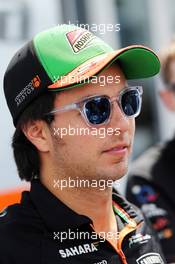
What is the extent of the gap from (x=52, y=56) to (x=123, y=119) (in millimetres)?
319

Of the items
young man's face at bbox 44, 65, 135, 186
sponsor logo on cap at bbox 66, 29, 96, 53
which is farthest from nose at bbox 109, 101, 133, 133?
sponsor logo on cap at bbox 66, 29, 96, 53

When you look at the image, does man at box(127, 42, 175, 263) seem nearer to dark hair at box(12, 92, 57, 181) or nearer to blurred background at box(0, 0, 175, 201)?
blurred background at box(0, 0, 175, 201)

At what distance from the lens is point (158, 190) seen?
123 inches

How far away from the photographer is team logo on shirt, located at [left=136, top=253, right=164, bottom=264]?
2.19 metres

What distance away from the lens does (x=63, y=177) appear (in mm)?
2182

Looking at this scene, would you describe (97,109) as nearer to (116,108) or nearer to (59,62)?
(116,108)

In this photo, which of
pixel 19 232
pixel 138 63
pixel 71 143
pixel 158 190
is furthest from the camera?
pixel 158 190

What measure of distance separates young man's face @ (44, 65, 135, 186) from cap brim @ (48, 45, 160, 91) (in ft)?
0.21

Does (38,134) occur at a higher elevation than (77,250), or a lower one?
higher

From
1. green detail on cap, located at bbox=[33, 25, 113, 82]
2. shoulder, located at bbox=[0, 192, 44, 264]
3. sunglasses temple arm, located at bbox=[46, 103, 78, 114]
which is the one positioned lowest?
shoulder, located at bbox=[0, 192, 44, 264]

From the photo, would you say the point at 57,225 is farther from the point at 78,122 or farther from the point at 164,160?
the point at 164,160

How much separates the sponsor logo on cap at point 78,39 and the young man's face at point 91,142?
0.40ft

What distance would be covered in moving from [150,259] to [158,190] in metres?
0.93

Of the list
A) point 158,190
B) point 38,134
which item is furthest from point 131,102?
point 158,190
